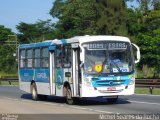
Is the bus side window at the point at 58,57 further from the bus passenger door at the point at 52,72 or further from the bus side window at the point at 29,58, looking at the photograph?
the bus side window at the point at 29,58

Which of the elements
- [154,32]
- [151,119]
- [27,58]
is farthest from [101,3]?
[151,119]

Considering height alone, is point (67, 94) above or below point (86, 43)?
below

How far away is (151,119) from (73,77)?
23.3 feet

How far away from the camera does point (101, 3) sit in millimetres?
64562

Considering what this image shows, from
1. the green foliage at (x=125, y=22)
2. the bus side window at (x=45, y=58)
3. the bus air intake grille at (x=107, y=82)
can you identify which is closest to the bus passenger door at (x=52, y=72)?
the bus side window at (x=45, y=58)

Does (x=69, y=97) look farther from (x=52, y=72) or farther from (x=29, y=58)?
(x=29, y=58)

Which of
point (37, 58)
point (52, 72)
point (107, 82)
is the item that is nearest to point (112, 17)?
point (37, 58)

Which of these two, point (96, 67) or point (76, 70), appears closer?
point (96, 67)

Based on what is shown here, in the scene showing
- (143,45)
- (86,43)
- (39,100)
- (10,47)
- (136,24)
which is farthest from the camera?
(10,47)

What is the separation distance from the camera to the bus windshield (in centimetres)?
2109

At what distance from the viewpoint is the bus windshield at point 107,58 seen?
21094mm

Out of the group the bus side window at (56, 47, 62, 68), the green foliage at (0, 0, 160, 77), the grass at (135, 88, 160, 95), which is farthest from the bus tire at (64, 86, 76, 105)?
the green foliage at (0, 0, 160, 77)

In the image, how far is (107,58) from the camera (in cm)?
2119

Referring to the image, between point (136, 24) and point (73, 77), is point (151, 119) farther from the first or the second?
point (136, 24)
